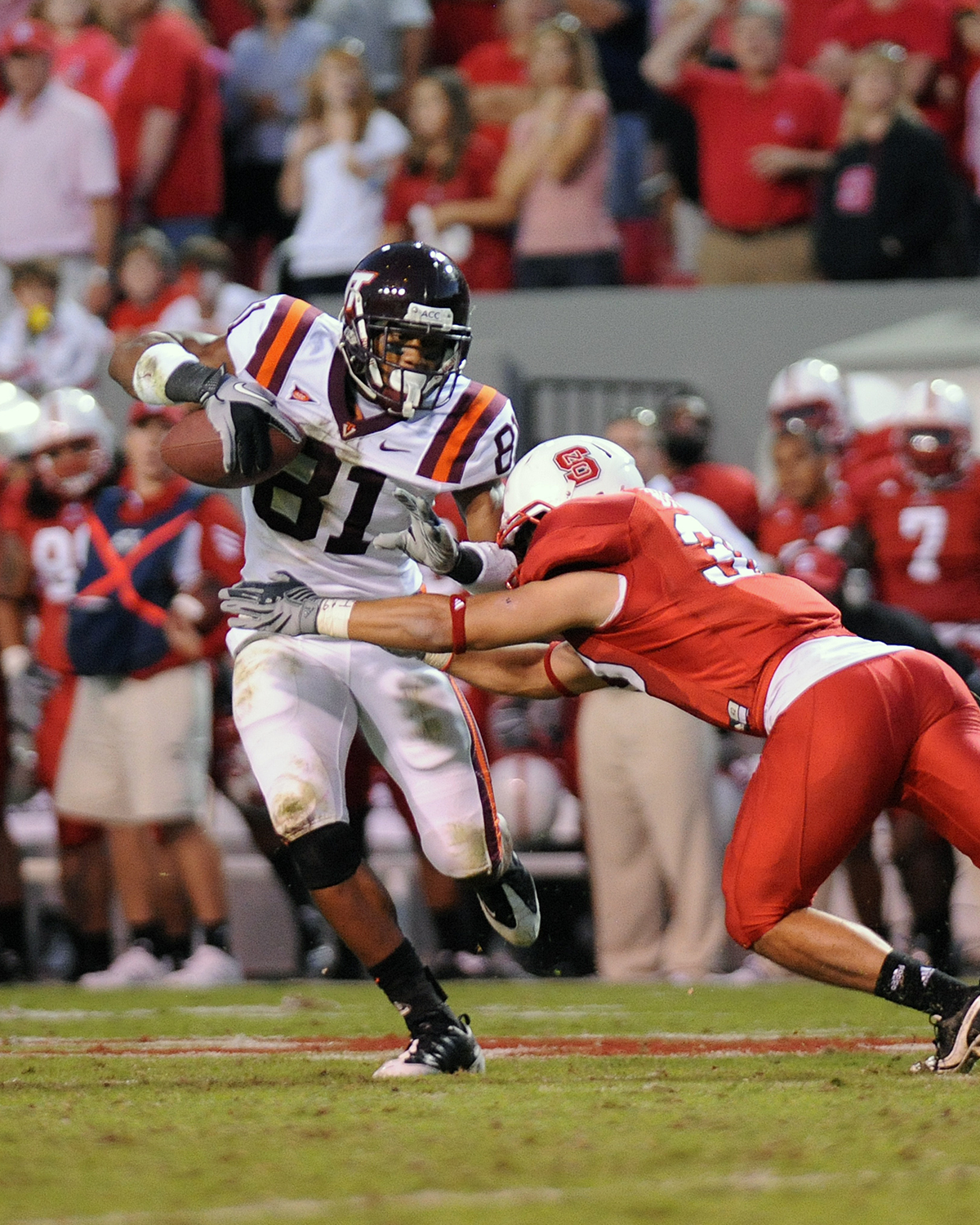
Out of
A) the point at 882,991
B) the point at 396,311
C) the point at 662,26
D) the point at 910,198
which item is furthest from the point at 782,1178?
the point at 662,26

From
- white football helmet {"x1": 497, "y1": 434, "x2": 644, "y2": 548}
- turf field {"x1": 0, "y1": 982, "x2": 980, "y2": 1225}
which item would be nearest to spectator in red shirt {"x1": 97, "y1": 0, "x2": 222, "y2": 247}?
turf field {"x1": 0, "y1": 982, "x2": 980, "y2": 1225}

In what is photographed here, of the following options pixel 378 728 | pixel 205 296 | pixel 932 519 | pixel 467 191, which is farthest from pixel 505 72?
pixel 378 728

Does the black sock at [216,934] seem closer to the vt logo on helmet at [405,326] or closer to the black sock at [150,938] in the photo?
the black sock at [150,938]

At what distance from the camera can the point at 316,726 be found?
4164mm

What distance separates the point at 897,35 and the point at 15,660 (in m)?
4.18

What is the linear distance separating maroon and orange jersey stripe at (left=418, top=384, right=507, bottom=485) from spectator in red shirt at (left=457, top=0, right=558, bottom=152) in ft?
14.8

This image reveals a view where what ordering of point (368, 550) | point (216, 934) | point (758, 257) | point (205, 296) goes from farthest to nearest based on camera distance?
1. point (758, 257)
2. point (205, 296)
3. point (216, 934)
4. point (368, 550)

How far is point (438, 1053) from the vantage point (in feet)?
13.3

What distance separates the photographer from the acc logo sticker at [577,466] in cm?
401

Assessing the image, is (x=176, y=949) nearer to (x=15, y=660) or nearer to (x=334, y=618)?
(x=15, y=660)

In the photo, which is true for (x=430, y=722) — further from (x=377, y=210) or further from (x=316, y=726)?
(x=377, y=210)

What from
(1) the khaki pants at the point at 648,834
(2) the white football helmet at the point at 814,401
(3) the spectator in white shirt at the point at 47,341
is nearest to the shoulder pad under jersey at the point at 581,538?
(1) the khaki pants at the point at 648,834

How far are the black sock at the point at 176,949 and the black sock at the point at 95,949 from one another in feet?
0.83

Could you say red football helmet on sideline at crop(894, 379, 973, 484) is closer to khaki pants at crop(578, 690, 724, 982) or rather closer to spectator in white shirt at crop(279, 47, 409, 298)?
khaki pants at crop(578, 690, 724, 982)
